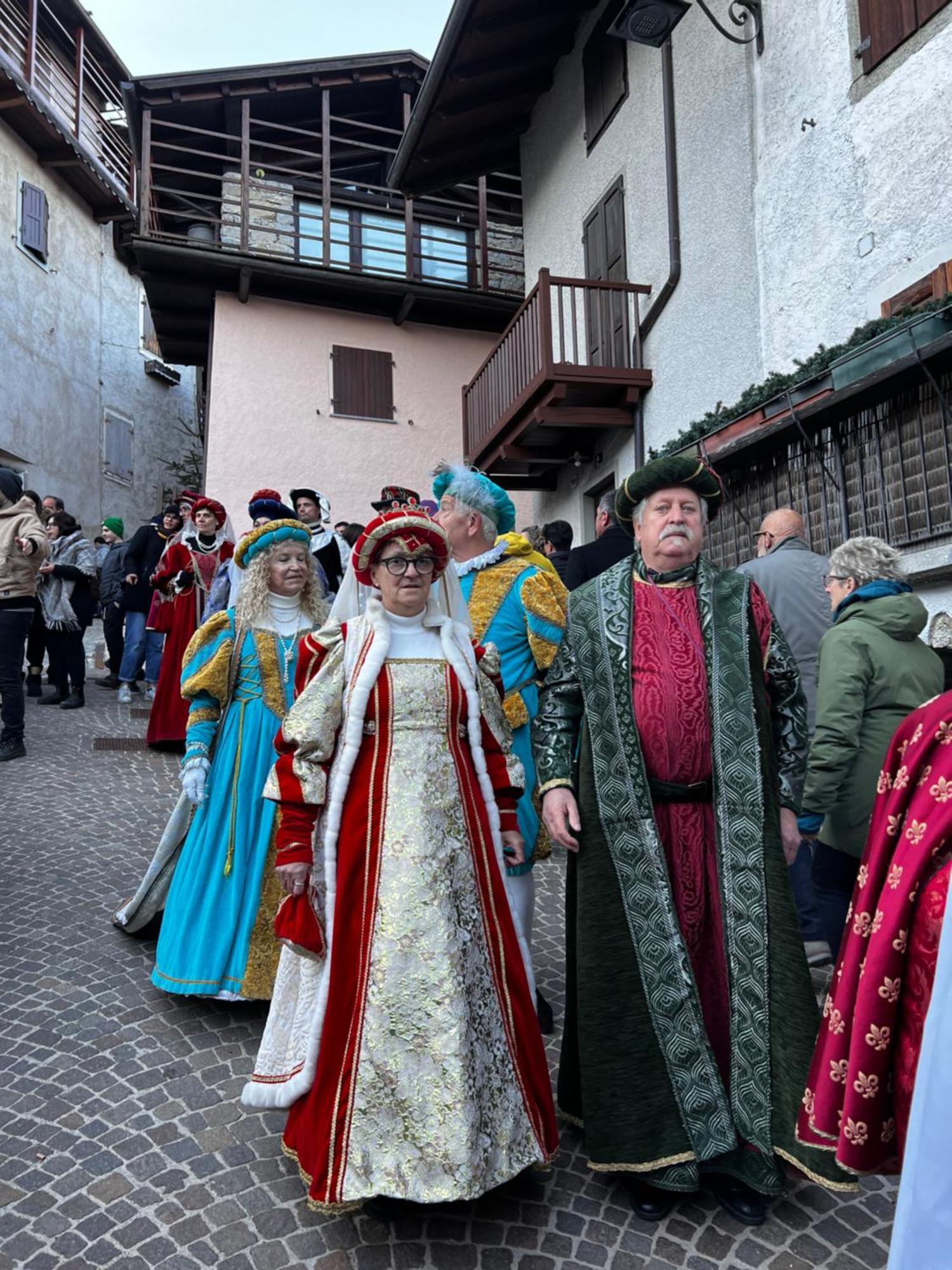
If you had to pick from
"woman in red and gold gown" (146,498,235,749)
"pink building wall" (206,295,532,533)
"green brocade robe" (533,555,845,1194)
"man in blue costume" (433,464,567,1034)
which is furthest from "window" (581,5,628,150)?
Result: "green brocade robe" (533,555,845,1194)

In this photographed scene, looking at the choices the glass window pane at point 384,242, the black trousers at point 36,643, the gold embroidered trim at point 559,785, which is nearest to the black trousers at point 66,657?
the black trousers at point 36,643

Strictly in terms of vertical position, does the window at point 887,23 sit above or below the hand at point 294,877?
above

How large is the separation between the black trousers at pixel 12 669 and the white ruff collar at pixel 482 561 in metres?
4.94

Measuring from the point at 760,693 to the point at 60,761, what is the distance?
627 cm

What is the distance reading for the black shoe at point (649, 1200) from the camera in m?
2.41

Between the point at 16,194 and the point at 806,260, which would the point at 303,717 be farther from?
the point at 16,194

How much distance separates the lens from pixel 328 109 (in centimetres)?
1672

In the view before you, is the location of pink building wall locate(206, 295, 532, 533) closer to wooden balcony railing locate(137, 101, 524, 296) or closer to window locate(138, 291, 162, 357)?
wooden balcony railing locate(137, 101, 524, 296)

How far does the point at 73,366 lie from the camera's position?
810 inches

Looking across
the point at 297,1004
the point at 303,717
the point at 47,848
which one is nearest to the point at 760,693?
the point at 303,717

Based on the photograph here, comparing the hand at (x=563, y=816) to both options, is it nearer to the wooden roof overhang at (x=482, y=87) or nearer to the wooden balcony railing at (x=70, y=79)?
the wooden roof overhang at (x=482, y=87)

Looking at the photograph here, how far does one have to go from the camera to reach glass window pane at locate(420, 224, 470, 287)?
17047 millimetres

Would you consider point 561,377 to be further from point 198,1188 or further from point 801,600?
point 198,1188

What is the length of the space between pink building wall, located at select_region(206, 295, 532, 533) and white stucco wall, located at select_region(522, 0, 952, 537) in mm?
5540
